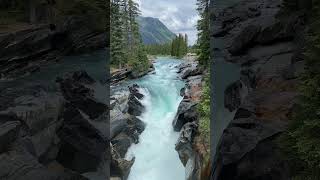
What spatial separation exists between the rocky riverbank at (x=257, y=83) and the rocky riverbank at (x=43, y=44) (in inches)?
139

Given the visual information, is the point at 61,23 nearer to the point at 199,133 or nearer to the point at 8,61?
the point at 8,61

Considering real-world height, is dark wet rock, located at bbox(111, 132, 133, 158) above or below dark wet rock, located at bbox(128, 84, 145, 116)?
below

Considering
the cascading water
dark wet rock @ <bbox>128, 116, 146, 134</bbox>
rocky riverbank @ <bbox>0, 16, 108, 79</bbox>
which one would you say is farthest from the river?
rocky riverbank @ <bbox>0, 16, 108, 79</bbox>

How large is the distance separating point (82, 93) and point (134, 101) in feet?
11.9

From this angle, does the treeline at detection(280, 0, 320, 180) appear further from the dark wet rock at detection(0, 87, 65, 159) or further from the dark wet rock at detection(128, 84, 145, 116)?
the dark wet rock at detection(128, 84, 145, 116)

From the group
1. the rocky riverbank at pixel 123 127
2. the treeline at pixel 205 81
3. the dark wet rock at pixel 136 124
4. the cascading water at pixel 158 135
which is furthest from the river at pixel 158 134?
the treeline at pixel 205 81

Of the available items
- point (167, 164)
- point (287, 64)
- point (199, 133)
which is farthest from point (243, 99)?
point (167, 164)

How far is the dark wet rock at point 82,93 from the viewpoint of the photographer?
10609mm

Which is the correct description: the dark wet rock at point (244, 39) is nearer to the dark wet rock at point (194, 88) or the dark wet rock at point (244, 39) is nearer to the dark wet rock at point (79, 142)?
the dark wet rock at point (194, 88)

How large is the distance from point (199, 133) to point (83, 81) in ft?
12.9

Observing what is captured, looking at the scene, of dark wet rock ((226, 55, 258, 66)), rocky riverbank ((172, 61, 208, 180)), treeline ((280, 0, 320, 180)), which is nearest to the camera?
treeline ((280, 0, 320, 180))

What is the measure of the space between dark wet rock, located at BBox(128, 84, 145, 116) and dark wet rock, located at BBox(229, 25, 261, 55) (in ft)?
13.3

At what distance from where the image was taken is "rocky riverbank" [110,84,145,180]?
1284 cm

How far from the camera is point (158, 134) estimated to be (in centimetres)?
1407
